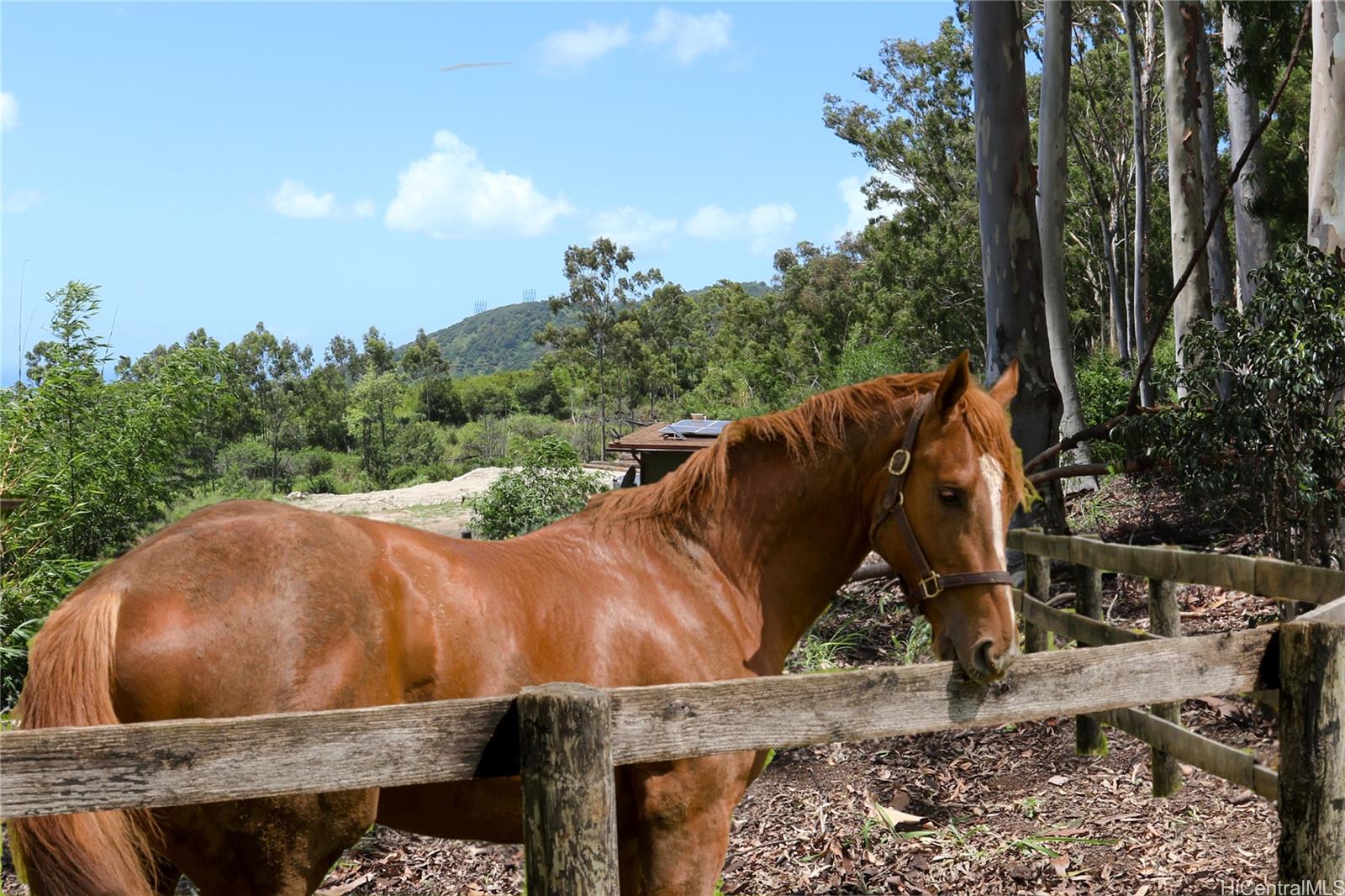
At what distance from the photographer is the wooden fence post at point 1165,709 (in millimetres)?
4996

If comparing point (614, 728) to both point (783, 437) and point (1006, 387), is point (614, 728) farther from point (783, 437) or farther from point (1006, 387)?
point (1006, 387)

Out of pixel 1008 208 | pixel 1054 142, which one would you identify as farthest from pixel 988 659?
pixel 1054 142

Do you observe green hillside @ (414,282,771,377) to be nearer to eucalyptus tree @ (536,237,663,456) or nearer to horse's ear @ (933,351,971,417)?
eucalyptus tree @ (536,237,663,456)

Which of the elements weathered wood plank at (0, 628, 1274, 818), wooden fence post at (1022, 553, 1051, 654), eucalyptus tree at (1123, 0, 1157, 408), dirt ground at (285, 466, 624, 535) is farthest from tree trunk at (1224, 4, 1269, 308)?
dirt ground at (285, 466, 624, 535)

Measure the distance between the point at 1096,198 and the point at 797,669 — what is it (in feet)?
77.5

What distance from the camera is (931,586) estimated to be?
2.79 metres

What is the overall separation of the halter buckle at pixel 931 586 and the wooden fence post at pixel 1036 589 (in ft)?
12.2

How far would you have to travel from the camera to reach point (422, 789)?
8.83 feet

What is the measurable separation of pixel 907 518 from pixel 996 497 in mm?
267

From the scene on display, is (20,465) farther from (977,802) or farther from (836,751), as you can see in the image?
(977,802)

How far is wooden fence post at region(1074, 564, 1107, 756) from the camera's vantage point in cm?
569

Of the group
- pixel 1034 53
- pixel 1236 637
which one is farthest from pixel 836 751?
pixel 1034 53

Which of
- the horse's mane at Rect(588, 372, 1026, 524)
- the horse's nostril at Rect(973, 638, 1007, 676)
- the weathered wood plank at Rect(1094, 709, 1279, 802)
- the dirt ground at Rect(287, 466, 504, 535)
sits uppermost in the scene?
the horse's mane at Rect(588, 372, 1026, 524)

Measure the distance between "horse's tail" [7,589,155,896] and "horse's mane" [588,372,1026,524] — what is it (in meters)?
1.54
